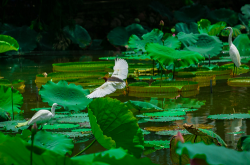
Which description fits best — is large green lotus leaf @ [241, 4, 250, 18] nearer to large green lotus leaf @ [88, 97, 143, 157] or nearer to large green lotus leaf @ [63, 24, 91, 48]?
large green lotus leaf @ [63, 24, 91, 48]

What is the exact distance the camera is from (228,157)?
0.78m

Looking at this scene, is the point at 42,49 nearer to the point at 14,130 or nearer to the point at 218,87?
the point at 218,87

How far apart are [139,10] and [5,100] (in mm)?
11943

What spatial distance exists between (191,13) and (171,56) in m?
10.3

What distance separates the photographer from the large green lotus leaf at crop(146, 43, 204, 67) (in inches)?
184

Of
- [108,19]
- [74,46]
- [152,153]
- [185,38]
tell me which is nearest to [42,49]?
[74,46]

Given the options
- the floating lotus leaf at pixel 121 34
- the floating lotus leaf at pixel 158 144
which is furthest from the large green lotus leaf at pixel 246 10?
the floating lotus leaf at pixel 158 144

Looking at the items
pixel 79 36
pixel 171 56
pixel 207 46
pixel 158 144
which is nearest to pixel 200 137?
pixel 158 144

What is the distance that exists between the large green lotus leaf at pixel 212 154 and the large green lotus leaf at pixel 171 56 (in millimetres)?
3846

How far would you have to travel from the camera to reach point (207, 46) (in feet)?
22.9

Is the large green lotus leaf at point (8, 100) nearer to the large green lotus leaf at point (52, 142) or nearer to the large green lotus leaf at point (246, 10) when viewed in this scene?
the large green lotus leaf at point (52, 142)

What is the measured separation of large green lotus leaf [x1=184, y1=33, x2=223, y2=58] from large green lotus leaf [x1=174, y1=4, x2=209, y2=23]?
24.2 ft

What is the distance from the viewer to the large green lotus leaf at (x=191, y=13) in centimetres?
1438

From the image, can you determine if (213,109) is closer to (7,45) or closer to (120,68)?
(120,68)
